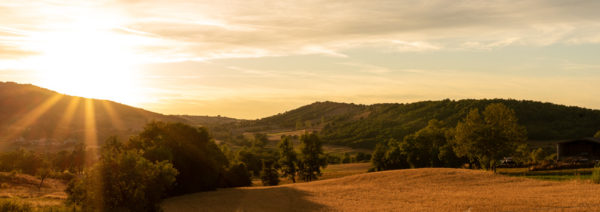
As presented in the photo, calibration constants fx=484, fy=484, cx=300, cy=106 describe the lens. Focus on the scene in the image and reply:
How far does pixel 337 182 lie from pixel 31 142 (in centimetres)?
17026

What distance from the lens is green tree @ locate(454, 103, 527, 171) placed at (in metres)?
77.7

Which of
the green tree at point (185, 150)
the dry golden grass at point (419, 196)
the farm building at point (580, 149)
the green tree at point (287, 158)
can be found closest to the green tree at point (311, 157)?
the green tree at point (287, 158)

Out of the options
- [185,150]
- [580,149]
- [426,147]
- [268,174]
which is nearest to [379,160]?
[426,147]

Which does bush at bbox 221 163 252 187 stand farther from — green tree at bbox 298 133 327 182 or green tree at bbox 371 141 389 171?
green tree at bbox 371 141 389 171

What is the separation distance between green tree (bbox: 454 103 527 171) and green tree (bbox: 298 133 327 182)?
30171 millimetres

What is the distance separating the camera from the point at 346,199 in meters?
47.5

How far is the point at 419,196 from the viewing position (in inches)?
1865

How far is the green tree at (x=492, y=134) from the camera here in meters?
77.7

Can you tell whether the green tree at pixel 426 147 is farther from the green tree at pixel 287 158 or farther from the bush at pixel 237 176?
the bush at pixel 237 176

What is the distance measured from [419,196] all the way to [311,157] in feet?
175

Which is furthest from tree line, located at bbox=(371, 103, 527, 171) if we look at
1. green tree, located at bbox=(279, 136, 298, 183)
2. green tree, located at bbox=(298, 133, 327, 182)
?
green tree, located at bbox=(279, 136, 298, 183)

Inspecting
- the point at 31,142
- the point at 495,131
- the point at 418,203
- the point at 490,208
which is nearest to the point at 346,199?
the point at 418,203

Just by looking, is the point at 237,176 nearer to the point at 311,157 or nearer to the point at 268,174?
the point at 268,174

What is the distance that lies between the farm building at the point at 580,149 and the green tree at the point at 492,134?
25.9m
